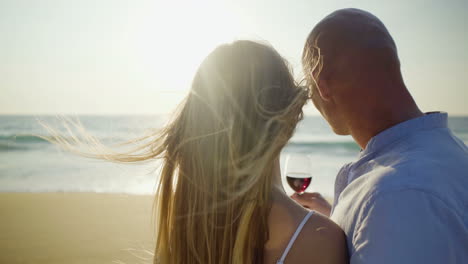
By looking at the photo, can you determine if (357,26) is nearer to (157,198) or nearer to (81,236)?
(157,198)

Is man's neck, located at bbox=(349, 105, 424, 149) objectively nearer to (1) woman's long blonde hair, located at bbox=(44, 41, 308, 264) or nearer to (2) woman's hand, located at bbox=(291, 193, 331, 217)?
(1) woman's long blonde hair, located at bbox=(44, 41, 308, 264)

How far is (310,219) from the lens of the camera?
69.1 inches

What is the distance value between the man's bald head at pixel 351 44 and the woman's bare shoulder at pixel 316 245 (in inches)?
32.4

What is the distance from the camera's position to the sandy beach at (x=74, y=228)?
5.40 meters

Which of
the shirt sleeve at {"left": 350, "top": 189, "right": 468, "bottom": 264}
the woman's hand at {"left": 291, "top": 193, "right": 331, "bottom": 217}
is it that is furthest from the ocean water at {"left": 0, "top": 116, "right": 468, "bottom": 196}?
the shirt sleeve at {"left": 350, "top": 189, "right": 468, "bottom": 264}

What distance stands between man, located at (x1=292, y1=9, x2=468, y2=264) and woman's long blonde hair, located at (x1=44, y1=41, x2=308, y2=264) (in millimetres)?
384

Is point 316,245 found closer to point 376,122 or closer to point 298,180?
point 376,122

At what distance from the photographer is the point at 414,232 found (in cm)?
148

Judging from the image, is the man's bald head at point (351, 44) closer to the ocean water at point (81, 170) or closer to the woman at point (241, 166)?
the woman at point (241, 166)

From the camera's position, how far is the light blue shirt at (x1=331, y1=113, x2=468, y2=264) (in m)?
1.49

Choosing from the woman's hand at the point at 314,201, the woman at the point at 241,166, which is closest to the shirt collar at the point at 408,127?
the woman at the point at 241,166

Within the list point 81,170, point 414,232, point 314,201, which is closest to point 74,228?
point 314,201

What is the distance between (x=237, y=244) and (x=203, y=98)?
70cm

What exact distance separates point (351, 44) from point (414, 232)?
3.71 ft
